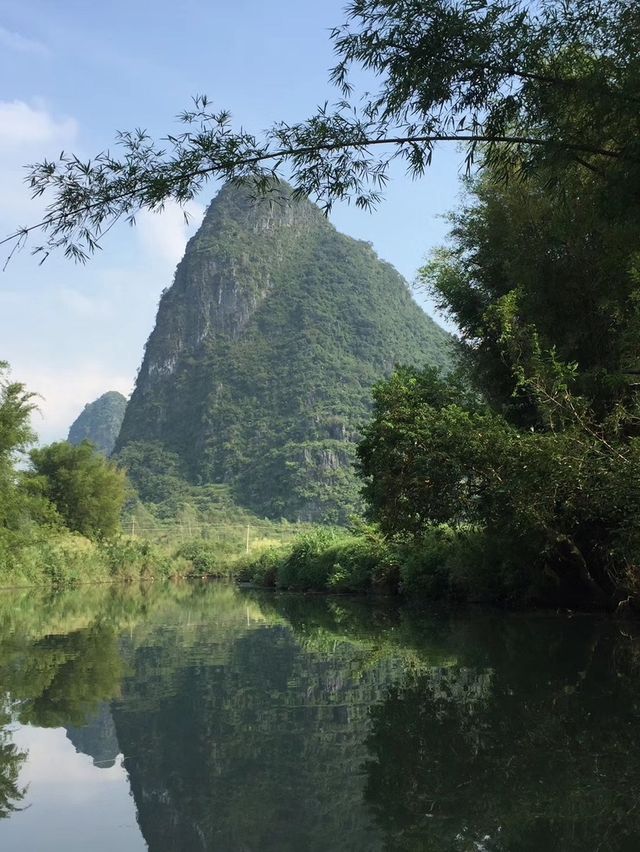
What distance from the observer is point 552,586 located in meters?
20.0

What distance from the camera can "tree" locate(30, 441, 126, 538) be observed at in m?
47.3

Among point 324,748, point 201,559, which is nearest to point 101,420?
point 201,559

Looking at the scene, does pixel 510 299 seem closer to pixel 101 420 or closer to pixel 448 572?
pixel 448 572

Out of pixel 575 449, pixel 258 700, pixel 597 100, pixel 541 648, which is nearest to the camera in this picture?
pixel 597 100

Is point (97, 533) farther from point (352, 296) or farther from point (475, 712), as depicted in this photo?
point (352, 296)

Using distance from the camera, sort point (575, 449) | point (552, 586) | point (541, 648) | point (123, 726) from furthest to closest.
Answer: point (552, 586)
point (575, 449)
point (541, 648)
point (123, 726)

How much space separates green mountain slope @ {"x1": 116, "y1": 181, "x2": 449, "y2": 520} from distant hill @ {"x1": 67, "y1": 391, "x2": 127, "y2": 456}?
49493 millimetres

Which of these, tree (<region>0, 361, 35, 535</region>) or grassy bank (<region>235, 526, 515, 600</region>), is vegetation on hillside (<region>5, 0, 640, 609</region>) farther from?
tree (<region>0, 361, 35, 535</region>)

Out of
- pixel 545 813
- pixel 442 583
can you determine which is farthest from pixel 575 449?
pixel 442 583

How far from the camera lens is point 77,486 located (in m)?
47.2

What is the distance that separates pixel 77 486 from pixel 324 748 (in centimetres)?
4303

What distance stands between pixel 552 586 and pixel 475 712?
1314 cm

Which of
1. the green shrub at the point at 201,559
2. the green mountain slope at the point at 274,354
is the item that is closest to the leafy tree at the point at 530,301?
the green shrub at the point at 201,559

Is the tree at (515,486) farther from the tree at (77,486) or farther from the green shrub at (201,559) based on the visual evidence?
the green shrub at (201,559)
